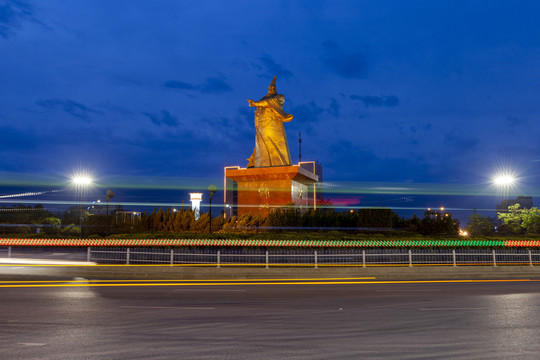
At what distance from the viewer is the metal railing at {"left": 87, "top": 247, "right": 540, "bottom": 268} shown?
1811 cm

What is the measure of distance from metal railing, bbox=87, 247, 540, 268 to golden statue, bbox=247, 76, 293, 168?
704 inches

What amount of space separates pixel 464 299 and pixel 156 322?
A: 7.90 metres

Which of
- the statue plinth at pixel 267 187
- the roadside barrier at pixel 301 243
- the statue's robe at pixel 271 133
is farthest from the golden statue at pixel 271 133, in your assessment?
the roadside barrier at pixel 301 243

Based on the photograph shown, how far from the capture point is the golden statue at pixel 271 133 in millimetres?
36094

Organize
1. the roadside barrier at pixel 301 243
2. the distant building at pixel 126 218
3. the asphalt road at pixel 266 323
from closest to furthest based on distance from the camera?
the asphalt road at pixel 266 323 → the roadside barrier at pixel 301 243 → the distant building at pixel 126 218

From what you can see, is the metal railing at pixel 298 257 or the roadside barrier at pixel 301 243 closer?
the metal railing at pixel 298 257

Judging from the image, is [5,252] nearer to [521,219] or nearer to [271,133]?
[271,133]

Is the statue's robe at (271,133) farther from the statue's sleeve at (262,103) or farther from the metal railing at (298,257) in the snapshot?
the metal railing at (298,257)

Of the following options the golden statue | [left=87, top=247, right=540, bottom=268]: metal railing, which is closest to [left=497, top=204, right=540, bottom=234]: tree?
[left=87, top=247, right=540, bottom=268]: metal railing

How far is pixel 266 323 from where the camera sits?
7777 mm

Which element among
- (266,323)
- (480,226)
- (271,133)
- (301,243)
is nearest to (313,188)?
(271,133)

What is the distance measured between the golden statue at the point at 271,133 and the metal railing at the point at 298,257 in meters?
17.9

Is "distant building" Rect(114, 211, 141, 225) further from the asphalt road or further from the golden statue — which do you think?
the asphalt road

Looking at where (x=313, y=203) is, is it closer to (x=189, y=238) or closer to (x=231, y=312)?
(x=189, y=238)
